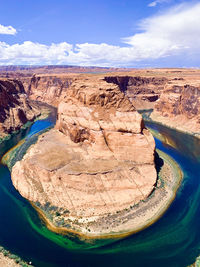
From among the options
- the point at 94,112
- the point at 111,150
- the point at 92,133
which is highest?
the point at 94,112

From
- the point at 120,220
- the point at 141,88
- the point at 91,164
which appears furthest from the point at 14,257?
the point at 141,88

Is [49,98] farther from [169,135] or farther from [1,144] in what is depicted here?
[169,135]

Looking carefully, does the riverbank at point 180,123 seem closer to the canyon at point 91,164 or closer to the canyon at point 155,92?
the canyon at point 155,92

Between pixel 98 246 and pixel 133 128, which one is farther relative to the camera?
pixel 133 128

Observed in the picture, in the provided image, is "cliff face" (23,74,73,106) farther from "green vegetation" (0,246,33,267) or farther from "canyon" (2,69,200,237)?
"green vegetation" (0,246,33,267)

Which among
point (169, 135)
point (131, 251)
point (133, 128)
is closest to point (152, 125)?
point (169, 135)

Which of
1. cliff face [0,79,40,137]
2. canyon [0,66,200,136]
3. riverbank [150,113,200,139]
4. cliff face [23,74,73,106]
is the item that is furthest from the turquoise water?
cliff face [23,74,73,106]

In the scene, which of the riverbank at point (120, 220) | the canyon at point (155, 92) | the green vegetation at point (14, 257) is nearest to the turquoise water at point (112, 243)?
the green vegetation at point (14, 257)
